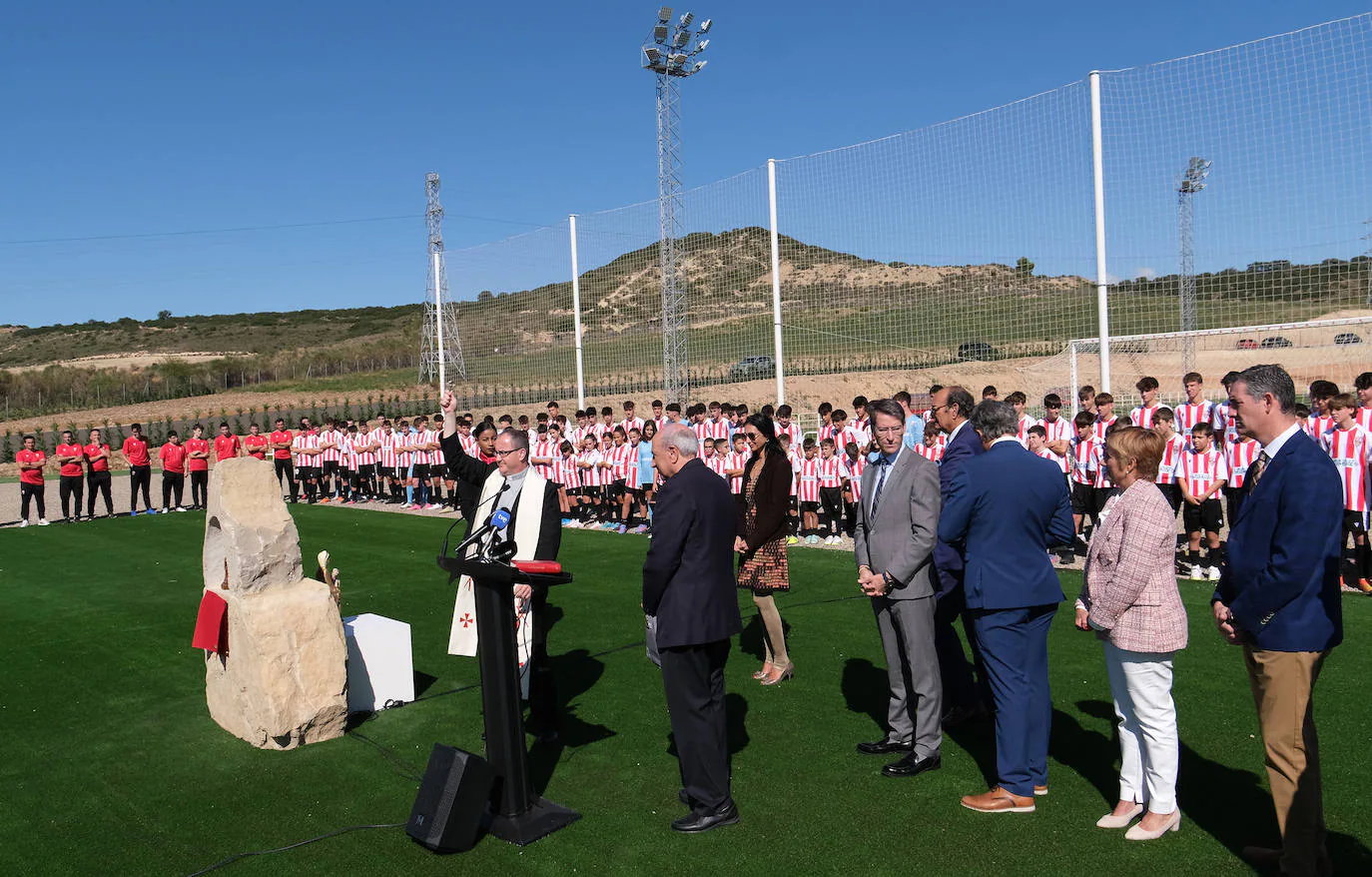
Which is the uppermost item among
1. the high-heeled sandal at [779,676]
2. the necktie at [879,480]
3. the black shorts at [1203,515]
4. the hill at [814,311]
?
the hill at [814,311]

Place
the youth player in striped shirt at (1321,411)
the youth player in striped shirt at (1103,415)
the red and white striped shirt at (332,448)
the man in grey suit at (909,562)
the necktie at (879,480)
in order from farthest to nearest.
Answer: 1. the red and white striped shirt at (332,448)
2. the youth player in striped shirt at (1103,415)
3. the youth player in striped shirt at (1321,411)
4. the necktie at (879,480)
5. the man in grey suit at (909,562)

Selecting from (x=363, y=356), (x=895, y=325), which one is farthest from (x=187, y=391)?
(x=895, y=325)

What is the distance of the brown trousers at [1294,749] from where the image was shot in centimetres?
347

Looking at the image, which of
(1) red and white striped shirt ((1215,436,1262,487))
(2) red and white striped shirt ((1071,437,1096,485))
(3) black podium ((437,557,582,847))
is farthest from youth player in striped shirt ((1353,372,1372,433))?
(3) black podium ((437,557,582,847))

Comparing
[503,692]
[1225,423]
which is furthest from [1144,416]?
[503,692]

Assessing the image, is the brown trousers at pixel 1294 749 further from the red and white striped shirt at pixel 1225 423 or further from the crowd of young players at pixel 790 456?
the red and white striped shirt at pixel 1225 423

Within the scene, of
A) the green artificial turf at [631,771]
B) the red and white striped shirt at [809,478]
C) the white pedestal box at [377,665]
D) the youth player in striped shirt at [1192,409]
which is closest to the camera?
the green artificial turf at [631,771]

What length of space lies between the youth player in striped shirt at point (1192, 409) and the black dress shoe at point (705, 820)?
7621 mm

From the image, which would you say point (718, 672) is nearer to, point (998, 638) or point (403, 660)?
point (998, 638)

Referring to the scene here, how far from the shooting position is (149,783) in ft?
16.7

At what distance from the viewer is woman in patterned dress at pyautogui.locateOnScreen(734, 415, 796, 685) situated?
6191 mm

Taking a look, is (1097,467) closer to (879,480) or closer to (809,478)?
(809,478)

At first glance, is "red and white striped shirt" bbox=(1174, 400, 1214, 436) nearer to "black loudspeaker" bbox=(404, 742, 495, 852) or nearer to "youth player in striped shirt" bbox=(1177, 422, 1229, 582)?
"youth player in striped shirt" bbox=(1177, 422, 1229, 582)

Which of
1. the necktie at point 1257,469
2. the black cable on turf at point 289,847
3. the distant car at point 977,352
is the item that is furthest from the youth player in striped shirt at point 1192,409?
the black cable on turf at point 289,847
